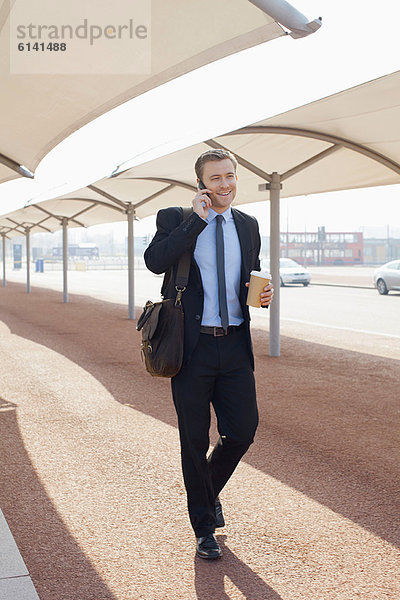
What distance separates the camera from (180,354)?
346 centimetres

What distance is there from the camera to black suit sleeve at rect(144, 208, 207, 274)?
3.40m

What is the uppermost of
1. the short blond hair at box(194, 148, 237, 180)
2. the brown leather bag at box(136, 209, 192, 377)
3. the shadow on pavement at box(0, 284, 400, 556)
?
the short blond hair at box(194, 148, 237, 180)

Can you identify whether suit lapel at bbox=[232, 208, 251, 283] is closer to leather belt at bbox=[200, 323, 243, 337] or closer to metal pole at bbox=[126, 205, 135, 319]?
leather belt at bbox=[200, 323, 243, 337]

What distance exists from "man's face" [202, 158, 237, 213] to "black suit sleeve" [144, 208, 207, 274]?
21 cm

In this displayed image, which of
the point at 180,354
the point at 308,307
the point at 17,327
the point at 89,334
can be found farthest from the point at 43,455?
the point at 308,307

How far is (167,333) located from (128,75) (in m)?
3.21

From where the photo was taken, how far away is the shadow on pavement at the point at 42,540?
3234 mm

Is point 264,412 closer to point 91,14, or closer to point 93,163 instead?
point 91,14

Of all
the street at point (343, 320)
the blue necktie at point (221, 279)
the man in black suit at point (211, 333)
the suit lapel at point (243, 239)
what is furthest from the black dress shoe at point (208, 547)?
the street at point (343, 320)

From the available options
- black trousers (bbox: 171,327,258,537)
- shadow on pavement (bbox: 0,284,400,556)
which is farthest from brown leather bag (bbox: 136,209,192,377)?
shadow on pavement (bbox: 0,284,400,556)

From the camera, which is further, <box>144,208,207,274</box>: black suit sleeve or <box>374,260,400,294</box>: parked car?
<box>374,260,400,294</box>: parked car

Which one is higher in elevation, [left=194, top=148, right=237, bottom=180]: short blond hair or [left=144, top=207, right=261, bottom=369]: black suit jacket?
[left=194, top=148, right=237, bottom=180]: short blond hair

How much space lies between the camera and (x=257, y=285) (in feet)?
11.3

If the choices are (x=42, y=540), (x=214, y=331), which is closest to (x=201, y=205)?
(x=214, y=331)
